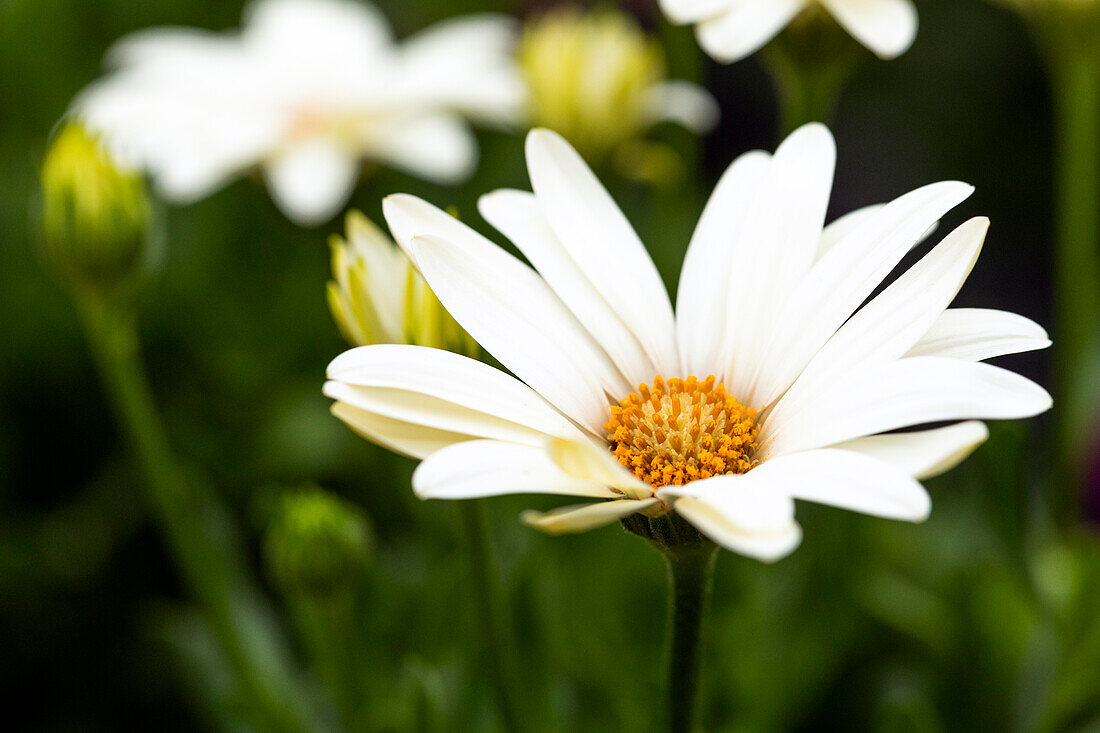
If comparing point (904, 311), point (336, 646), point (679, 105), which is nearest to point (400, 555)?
point (336, 646)

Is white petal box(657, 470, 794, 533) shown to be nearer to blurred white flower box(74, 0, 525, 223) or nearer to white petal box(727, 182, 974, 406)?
white petal box(727, 182, 974, 406)

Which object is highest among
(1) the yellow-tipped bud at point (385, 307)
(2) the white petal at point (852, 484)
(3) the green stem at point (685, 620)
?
(1) the yellow-tipped bud at point (385, 307)

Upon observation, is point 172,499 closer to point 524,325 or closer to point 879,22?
point 524,325

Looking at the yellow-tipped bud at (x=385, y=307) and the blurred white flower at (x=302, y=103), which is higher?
the blurred white flower at (x=302, y=103)

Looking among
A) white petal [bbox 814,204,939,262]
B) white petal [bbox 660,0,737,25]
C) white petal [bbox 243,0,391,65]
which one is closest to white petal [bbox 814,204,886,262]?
white petal [bbox 814,204,939,262]

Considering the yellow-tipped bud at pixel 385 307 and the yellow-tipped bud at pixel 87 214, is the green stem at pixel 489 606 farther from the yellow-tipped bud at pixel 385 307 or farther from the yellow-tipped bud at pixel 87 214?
the yellow-tipped bud at pixel 87 214

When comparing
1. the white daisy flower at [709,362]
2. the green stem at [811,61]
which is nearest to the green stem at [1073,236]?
the green stem at [811,61]
